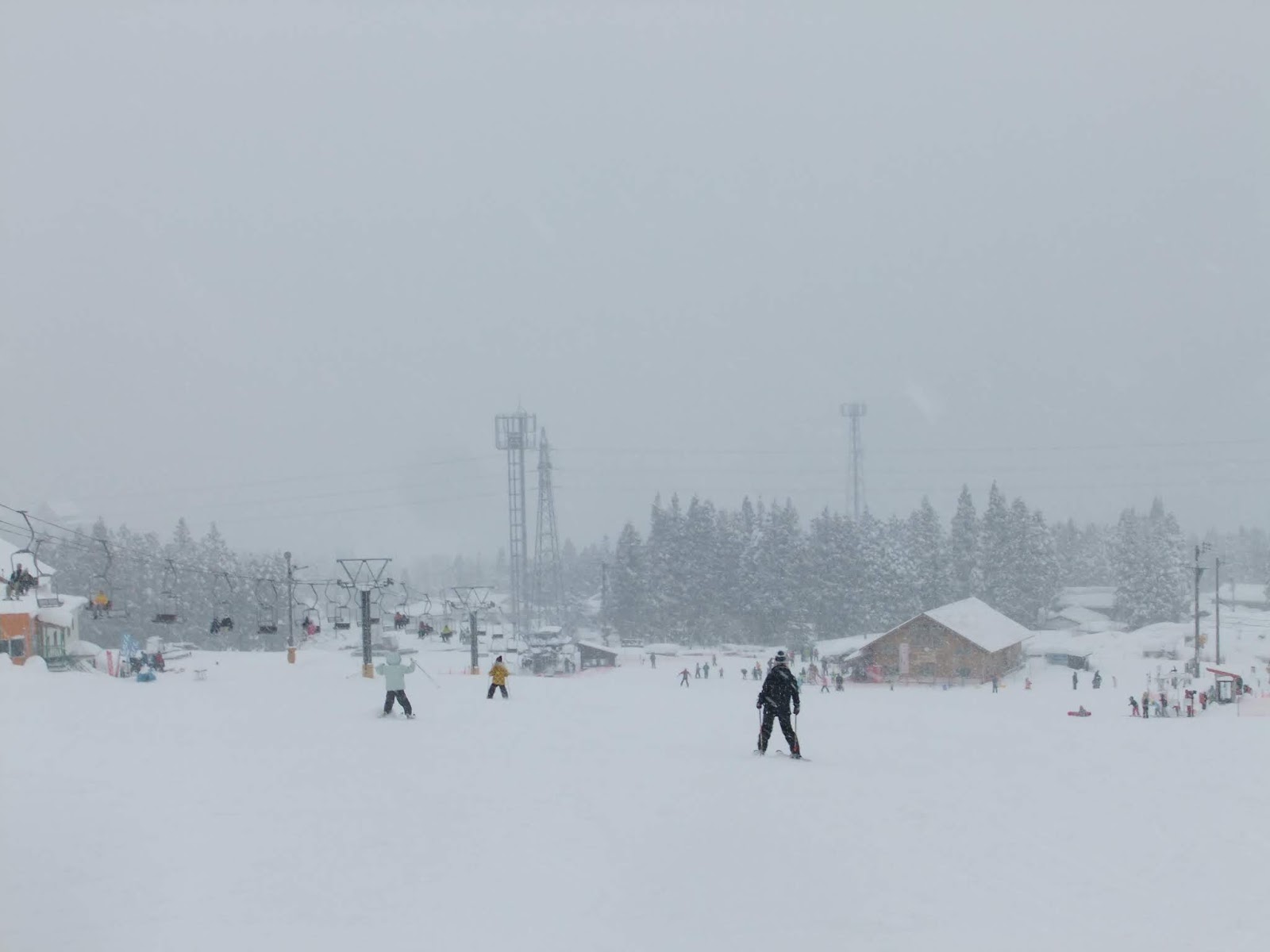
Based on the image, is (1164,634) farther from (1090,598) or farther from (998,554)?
(1090,598)

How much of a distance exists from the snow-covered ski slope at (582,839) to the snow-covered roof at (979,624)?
41.9 m

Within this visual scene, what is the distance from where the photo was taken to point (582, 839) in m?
9.97

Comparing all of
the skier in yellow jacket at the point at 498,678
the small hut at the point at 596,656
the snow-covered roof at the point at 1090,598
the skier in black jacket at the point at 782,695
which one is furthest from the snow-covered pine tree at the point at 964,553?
the skier in black jacket at the point at 782,695

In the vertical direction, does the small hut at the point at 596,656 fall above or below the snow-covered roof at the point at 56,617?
below

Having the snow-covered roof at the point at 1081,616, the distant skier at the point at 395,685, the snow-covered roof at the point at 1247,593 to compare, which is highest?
the distant skier at the point at 395,685

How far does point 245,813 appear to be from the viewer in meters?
10.5

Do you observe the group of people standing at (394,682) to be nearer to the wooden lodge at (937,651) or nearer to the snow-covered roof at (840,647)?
the wooden lodge at (937,651)

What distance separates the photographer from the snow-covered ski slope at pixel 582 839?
8070mm

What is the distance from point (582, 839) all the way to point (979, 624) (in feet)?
176

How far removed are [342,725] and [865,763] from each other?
24.8 feet

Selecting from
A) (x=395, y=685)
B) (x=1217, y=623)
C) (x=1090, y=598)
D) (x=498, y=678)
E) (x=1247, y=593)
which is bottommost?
(x=1247, y=593)

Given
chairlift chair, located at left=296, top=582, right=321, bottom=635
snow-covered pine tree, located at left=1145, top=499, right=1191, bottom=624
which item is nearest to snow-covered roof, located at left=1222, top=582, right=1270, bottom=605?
snow-covered pine tree, located at left=1145, top=499, right=1191, bottom=624

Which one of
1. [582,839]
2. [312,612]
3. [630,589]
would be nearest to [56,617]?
[312,612]

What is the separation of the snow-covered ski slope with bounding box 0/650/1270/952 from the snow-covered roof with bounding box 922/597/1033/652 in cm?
4186
